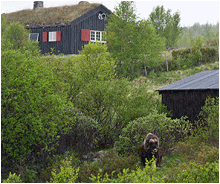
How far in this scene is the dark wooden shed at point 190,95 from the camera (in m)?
12.2

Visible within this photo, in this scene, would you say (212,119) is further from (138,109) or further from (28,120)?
(28,120)

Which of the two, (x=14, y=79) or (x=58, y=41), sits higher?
(x=58, y=41)

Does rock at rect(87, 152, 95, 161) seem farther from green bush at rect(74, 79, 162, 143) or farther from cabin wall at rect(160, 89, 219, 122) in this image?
cabin wall at rect(160, 89, 219, 122)

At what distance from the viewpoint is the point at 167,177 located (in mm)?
8023

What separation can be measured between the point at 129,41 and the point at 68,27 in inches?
289

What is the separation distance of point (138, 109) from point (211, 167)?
20.4 ft

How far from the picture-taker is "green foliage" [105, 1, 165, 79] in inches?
922

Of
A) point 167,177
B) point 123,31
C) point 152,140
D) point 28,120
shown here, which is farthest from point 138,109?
point 123,31

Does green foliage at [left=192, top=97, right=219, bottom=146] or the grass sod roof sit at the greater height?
the grass sod roof

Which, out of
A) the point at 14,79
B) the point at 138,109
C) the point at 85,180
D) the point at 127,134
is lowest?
the point at 85,180

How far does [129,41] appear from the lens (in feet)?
79.8

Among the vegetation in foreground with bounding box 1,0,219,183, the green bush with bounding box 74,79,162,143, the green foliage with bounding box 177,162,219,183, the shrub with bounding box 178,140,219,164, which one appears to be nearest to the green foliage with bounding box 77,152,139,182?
the vegetation in foreground with bounding box 1,0,219,183

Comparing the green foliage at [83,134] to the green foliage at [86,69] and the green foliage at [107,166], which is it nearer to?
the green foliage at [107,166]

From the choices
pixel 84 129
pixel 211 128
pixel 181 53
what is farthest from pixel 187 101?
pixel 181 53
